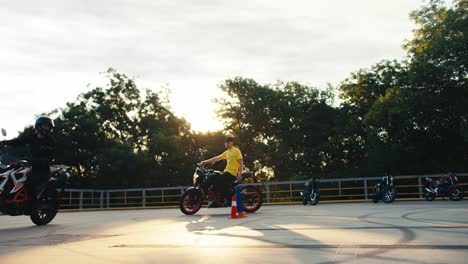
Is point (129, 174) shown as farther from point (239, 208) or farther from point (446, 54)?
point (239, 208)

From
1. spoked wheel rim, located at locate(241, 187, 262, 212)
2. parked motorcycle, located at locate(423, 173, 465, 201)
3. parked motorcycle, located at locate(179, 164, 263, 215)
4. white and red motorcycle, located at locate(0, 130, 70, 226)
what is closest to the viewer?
white and red motorcycle, located at locate(0, 130, 70, 226)

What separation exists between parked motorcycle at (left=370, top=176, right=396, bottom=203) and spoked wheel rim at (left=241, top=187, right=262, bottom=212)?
7.58 metres

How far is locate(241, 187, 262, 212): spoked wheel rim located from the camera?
10914mm

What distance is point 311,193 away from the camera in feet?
58.0

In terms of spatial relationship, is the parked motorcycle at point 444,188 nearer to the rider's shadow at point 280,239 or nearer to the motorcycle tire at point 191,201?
the motorcycle tire at point 191,201

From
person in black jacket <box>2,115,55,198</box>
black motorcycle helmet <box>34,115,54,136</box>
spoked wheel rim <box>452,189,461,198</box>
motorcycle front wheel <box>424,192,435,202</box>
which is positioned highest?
black motorcycle helmet <box>34,115,54,136</box>

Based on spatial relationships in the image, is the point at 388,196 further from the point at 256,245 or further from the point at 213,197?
the point at 256,245

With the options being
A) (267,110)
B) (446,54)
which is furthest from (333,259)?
(267,110)

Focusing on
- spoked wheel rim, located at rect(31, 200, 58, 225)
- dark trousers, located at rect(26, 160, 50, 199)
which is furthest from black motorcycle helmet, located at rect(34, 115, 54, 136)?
spoked wheel rim, located at rect(31, 200, 58, 225)

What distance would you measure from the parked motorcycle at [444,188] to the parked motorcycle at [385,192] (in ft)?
5.68

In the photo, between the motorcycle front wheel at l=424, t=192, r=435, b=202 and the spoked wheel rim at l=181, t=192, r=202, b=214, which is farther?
the motorcycle front wheel at l=424, t=192, r=435, b=202

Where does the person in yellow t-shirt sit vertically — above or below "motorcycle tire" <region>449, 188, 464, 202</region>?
above

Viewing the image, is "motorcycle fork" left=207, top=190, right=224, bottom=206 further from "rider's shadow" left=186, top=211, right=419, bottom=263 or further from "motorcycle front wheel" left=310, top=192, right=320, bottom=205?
"motorcycle front wheel" left=310, top=192, right=320, bottom=205

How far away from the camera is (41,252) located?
466cm
